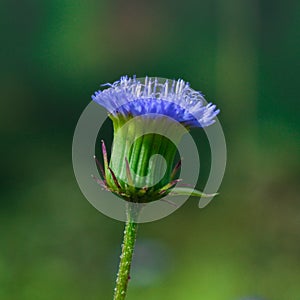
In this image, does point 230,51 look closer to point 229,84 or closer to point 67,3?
point 229,84

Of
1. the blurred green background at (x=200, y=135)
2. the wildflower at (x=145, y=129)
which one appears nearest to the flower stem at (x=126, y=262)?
the wildflower at (x=145, y=129)

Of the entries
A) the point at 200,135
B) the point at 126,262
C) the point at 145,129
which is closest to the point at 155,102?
the point at 145,129

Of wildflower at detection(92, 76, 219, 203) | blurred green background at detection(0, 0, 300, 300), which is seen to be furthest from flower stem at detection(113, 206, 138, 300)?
blurred green background at detection(0, 0, 300, 300)

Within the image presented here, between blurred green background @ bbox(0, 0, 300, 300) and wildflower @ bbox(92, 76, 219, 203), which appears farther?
blurred green background @ bbox(0, 0, 300, 300)

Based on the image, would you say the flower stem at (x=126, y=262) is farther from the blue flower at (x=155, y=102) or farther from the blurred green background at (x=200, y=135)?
the blurred green background at (x=200, y=135)

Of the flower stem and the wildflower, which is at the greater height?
the wildflower

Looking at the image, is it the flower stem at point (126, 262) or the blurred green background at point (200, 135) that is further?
the blurred green background at point (200, 135)

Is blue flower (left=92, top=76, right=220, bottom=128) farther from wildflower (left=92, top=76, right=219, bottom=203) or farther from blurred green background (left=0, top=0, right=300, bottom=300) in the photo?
blurred green background (left=0, top=0, right=300, bottom=300)

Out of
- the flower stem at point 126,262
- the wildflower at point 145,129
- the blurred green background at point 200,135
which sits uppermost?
the blurred green background at point 200,135
